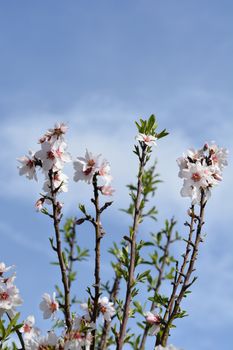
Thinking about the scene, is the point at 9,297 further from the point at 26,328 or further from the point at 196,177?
the point at 196,177

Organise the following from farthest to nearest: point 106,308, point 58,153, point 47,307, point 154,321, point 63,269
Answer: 1. point 47,307
2. point 106,308
3. point 154,321
4. point 58,153
5. point 63,269

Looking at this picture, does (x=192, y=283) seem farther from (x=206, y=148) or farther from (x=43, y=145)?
(x=43, y=145)

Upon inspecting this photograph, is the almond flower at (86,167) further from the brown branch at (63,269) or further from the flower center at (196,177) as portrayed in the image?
the flower center at (196,177)

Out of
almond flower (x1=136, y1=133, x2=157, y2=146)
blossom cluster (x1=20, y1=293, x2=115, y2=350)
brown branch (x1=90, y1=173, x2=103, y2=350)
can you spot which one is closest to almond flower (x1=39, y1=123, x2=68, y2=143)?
brown branch (x1=90, y1=173, x2=103, y2=350)

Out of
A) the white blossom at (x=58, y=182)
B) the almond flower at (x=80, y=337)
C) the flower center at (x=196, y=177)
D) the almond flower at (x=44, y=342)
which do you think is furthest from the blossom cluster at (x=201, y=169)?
the almond flower at (x=44, y=342)

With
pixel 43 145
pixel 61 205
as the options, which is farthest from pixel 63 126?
pixel 61 205

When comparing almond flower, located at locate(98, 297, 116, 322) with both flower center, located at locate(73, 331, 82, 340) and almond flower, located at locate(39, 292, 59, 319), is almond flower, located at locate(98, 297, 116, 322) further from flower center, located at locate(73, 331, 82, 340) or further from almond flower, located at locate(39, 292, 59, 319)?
flower center, located at locate(73, 331, 82, 340)

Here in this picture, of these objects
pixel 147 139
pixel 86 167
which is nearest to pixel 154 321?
pixel 86 167
